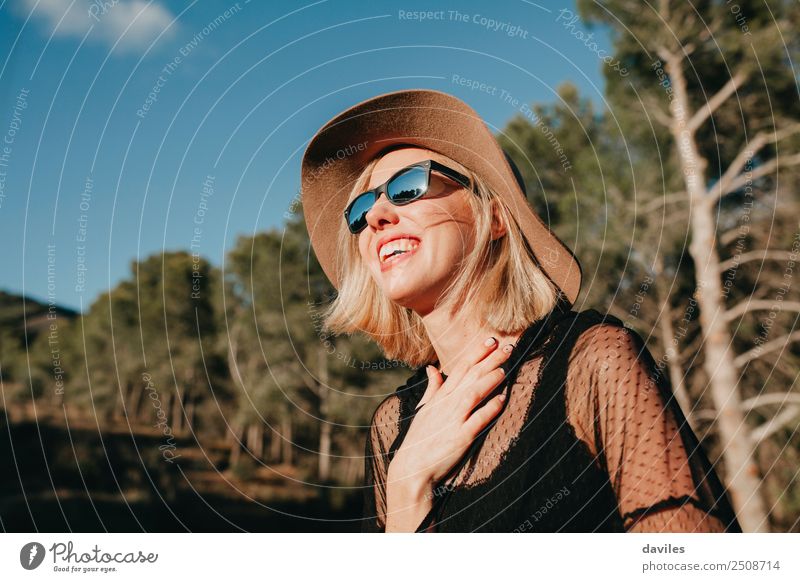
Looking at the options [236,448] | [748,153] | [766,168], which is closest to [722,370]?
[766,168]

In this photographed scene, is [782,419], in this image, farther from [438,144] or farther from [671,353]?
[438,144]

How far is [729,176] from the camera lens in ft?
27.3

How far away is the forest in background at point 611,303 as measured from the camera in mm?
7598

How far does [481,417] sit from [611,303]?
8.51 feet

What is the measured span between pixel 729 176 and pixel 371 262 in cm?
800

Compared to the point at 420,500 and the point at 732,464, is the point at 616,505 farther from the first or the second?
the point at 732,464

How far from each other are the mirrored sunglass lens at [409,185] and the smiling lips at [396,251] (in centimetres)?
12

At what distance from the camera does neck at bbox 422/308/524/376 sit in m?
1.83

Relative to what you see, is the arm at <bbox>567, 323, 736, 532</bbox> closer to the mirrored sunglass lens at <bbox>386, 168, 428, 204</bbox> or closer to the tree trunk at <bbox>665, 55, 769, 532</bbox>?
the mirrored sunglass lens at <bbox>386, 168, 428, 204</bbox>

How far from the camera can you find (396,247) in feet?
5.97

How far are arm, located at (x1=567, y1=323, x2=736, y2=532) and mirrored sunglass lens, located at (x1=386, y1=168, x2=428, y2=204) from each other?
0.66 m

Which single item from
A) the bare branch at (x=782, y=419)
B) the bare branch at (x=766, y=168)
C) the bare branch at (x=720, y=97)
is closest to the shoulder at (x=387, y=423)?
the bare branch at (x=782, y=419)

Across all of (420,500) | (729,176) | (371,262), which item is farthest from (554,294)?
(729,176)

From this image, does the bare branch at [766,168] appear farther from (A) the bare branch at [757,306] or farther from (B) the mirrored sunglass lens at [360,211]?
(B) the mirrored sunglass lens at [360,211]
